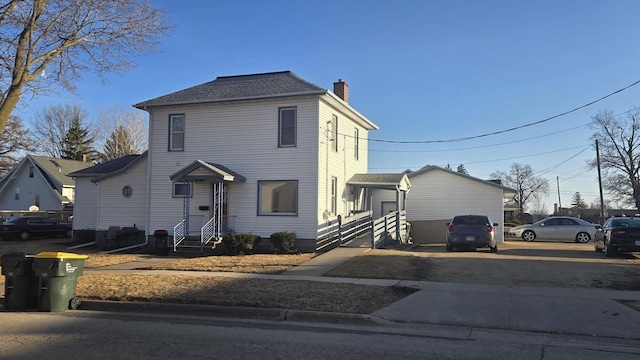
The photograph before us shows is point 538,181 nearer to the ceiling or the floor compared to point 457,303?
nearer to the ceiling

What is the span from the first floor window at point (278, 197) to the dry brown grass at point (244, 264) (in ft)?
8.40

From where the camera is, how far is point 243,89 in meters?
20.7

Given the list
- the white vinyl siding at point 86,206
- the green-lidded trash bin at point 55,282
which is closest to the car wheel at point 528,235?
the white vinyl siding at point 86,206

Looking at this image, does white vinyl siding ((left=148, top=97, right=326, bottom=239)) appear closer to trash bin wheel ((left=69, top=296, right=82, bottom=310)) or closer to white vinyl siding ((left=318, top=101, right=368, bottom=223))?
white vinyl siding ((left=318, top=101, right=368, bottom=223))

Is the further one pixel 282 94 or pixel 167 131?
pixel 167 131

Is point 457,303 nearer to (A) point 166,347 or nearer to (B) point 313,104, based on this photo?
(A) point 166,347

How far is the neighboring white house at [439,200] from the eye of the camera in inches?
1103

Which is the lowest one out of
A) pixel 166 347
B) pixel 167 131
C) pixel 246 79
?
pixel 166 347

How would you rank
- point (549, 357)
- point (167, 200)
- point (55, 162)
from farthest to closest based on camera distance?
1. point (55, 162)
2. point (167, 200)
3. point (549, 357)

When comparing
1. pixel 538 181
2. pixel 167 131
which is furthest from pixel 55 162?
pixel 538 181

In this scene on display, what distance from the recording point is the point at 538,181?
96688 millimetres

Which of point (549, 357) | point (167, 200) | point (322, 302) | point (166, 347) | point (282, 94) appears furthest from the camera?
point (167, 200)

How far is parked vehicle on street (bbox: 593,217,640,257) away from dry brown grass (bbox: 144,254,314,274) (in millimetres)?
10843

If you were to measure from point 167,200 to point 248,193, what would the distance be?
156 inches
